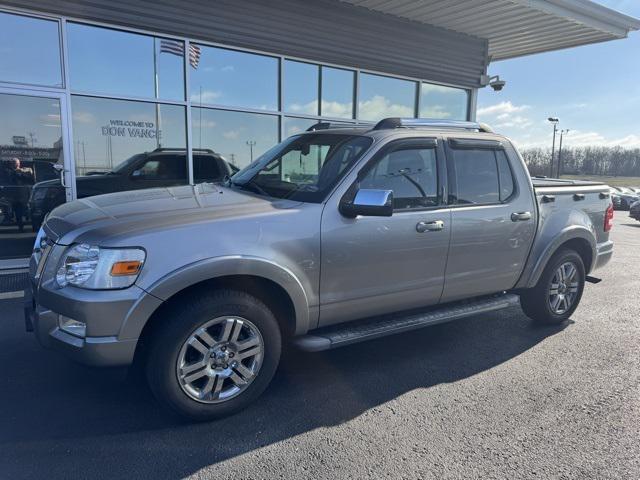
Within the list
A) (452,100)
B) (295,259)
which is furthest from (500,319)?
(452,100)

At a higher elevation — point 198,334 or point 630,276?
point 198,334

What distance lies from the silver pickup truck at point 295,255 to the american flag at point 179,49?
175 inches

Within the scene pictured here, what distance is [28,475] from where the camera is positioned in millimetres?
2441

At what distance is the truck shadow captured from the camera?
2648 millimetres

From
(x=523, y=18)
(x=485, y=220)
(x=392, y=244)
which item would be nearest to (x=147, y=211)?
(x=392, y=244)

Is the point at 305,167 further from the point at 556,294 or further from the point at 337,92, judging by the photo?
the point at 337,92

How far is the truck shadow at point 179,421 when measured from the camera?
265 centimetres

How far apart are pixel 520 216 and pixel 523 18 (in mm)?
6907

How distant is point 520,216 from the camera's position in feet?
13.8

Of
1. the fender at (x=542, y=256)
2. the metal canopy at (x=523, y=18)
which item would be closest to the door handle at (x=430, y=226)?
the fender at (x=542, y=256)

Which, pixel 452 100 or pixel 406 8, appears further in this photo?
pixel 452 100

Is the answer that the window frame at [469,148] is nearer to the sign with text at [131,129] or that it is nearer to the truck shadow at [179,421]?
the truck shadow at [179,421]

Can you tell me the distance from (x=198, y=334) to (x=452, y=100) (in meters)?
10.1

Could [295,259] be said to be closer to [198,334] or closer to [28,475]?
[198,334]
